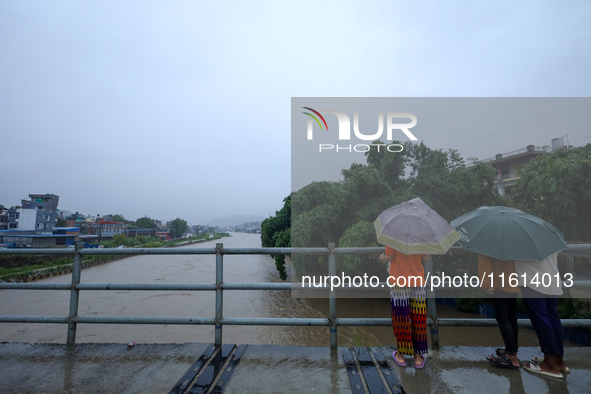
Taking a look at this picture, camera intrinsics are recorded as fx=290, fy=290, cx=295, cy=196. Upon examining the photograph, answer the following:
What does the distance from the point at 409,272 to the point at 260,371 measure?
1542 mm

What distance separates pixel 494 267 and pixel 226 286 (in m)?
2.59

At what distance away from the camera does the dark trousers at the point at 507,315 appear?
101 inches

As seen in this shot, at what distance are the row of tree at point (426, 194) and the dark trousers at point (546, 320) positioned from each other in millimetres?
9760

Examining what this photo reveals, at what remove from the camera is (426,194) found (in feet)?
48.0

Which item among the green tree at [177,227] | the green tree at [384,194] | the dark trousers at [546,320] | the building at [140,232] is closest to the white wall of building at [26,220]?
the building at [140,232]

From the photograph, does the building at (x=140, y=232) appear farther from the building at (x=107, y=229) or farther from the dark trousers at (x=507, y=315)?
the dark trousers at (x=507, y=315)

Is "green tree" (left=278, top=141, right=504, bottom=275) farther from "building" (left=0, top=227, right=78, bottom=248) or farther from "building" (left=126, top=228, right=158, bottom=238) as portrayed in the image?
"building" (left=126, top=228, right=158, bottom=238)

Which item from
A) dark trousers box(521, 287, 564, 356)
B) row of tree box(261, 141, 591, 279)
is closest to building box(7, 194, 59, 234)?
row of tree box(261, 141, 591, 279)

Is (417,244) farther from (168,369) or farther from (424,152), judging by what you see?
(424,152)

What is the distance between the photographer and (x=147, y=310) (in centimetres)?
1642

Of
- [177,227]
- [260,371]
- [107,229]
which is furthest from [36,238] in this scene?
[260,371]

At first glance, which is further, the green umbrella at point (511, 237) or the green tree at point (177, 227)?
the green tree at point (177, 227)

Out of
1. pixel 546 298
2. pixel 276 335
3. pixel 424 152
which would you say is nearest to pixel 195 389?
pixel 546 298

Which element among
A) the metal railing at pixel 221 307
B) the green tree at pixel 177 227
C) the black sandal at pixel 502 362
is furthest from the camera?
the green tree at pixel 177 227
